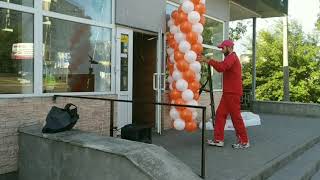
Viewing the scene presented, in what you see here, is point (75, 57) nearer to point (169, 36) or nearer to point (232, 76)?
point (169, 36)

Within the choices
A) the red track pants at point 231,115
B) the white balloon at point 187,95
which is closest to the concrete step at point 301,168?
the red track pants at point 231,115

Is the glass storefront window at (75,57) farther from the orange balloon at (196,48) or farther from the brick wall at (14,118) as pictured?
the orange balloon at (196,48)

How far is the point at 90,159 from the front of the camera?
449 cm

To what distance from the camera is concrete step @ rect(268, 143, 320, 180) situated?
6038 millimetres

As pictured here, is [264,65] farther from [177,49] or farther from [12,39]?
[12,39]

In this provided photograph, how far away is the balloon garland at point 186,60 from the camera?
776 cm

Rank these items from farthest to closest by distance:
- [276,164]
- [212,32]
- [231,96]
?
1. [212,32]
2. [231,96]
3. [276,164]

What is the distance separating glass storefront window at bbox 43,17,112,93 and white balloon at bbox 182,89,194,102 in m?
1.41

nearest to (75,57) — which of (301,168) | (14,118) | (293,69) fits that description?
(14,118)

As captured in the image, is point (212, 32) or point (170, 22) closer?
point (170, 22)

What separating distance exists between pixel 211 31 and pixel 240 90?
434 cm

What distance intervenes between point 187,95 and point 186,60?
25.8 inches

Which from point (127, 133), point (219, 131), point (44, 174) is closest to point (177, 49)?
point (219, 131)

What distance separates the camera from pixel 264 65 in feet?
64.8
